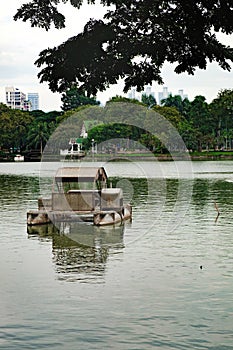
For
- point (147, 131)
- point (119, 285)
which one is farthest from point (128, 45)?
point (147, 131)

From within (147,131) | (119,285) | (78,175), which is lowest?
(119,285)

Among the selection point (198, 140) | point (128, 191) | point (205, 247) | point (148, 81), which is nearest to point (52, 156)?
point (198, 140)

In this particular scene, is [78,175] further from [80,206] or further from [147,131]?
[147,131]

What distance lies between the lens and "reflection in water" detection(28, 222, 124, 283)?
13413mm

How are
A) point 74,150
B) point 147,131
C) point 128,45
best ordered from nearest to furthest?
point 128,45 < point 147,131 < point 74,150

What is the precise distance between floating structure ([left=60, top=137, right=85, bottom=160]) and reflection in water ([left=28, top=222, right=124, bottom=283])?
243ft

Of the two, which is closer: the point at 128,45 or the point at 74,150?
the point at 128,45

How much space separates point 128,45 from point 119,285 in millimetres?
5662

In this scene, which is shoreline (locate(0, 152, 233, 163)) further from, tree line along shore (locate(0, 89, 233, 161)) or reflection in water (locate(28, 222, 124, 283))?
reflection in water (locate(28, 222, 124, 283))

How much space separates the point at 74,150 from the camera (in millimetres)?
104562

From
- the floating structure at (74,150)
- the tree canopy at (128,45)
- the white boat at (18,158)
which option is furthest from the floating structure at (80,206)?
the white boat at (18,158)

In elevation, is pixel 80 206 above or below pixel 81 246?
above

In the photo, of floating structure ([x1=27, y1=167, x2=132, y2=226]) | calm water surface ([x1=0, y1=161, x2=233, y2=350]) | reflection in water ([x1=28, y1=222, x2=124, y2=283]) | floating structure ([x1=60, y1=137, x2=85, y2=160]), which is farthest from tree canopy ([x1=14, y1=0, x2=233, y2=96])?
floating structure ([x1=60, y1=137, x2=85, y2=160])

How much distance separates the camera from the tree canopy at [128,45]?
7.48 m
